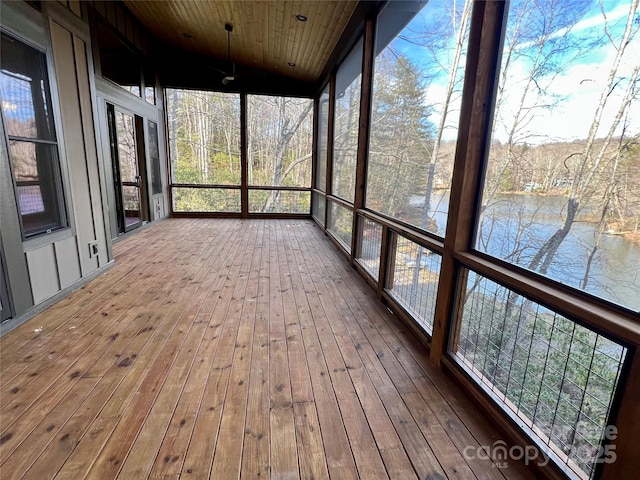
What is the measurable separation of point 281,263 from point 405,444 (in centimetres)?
298

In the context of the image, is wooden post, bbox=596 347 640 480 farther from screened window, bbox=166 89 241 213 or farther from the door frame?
screened window, bbox=166 89 241 213

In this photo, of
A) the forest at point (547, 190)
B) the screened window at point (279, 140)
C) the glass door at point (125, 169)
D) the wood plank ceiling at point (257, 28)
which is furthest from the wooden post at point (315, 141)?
the forest at point (547, 190)

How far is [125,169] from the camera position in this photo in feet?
17.5

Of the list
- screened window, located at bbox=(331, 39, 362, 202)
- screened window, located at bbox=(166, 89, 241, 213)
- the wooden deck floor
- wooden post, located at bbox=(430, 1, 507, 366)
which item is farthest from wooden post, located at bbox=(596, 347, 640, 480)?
screened window, located at bbox=(166, 89, 241, 213)

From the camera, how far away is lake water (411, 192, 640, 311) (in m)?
1.04

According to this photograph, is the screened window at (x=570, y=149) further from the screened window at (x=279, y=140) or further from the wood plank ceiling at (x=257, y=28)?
the screened window at (x=279, y=140)

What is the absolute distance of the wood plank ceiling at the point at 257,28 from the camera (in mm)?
4307

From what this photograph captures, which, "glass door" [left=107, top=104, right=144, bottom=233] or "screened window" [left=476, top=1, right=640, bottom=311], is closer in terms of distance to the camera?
"screened window" [left=476, top=1, right=640, bottom=311]

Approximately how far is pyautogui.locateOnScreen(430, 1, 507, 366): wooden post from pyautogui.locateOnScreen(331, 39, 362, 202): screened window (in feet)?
7.93

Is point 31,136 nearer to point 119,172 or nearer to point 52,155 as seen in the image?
point 52,155

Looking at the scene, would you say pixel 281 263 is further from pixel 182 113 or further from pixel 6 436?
pixel 182 113

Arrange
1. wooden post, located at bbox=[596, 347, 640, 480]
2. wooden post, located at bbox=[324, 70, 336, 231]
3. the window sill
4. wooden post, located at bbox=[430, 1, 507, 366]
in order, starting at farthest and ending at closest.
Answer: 1. wooden post, located at bbox=[324, 70, 336, 231]
2. the window sill
3. wooden post, located at bbox=[430, 1, 507, 366]
4. wooden post, located at bbox=[596, 347, 640, 480]

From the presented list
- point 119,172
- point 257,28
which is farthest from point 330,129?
point 119,172

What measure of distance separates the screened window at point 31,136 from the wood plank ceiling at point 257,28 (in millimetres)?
2941
